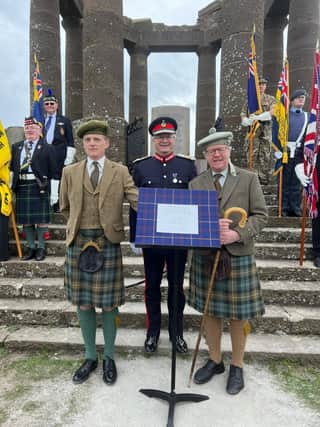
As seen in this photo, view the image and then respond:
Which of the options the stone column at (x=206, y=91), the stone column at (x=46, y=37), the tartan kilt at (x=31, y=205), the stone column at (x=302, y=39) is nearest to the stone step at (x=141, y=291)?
the tartan kilt at (x=31, y=205)

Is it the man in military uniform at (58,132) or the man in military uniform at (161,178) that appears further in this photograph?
the man in military uniform at (58,132)

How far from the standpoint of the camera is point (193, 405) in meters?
2.23

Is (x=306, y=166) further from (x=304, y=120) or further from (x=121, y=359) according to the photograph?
(x=121, y=359)

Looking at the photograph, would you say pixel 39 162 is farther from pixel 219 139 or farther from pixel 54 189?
pixel 219 139

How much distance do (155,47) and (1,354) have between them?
15493mm

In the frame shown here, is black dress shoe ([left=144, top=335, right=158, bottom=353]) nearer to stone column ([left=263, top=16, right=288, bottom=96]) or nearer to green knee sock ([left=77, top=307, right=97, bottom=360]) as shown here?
green knee sock ([left=77, top=307, right=97, bottom=360])

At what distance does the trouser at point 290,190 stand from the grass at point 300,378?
105 inches

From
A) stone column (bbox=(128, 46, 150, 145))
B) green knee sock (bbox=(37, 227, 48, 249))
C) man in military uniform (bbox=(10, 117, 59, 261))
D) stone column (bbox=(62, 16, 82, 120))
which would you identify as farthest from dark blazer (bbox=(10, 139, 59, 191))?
stone column (bbox=(128, 46, 150, 145))

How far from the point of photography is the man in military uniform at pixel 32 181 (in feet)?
13.0

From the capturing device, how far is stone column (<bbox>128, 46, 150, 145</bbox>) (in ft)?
49.6

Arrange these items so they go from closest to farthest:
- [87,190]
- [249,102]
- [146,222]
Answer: [146,222], [87,190], [249,102]

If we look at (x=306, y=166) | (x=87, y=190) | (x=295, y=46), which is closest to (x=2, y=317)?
A: (x=87, y=190)

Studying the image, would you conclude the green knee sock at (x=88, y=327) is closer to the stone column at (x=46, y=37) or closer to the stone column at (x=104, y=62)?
the stone column at (x=104, y=62)

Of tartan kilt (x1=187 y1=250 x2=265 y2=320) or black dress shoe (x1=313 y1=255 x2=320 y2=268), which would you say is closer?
tartan kilt (x1=187 y1=250 x2=265 y2=320)
